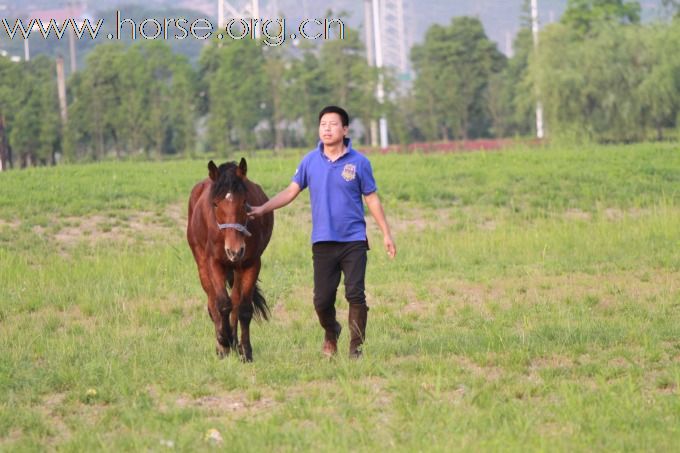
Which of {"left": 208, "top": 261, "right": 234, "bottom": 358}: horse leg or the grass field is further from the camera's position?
{"left": 208, "top": 261, "right": 234, "bottom": 358}: horse leg

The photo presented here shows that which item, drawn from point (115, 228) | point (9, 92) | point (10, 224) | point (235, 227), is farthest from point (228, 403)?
point (9, 92)

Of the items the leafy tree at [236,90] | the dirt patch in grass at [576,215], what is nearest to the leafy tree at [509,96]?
the leafy tree at [236,90]

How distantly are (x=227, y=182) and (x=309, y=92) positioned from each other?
1858 inches

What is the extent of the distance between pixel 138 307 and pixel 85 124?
4045 centimetres

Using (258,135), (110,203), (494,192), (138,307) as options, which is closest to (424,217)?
(494,192)

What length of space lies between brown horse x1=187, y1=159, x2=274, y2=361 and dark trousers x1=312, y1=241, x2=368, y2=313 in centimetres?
56

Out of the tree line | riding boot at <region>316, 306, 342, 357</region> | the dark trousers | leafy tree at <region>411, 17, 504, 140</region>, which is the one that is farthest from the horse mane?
leafy tree at <region>411, 17, 504, 140</region>

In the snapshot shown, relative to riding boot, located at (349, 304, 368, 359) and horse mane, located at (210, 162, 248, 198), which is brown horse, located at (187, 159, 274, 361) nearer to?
horse mane, located at (210, 162, 248, 198)

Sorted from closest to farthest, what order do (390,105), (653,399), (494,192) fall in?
1. (653,399)
2. (494,192)
3. (390,105)

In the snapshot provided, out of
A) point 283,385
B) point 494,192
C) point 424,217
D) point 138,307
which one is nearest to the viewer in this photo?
point 283,385

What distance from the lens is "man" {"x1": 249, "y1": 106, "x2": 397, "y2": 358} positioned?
9.35 m

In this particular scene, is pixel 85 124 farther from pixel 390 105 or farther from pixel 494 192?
pixel 494 192

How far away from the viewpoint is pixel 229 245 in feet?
30.5

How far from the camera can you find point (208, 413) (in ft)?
26.0
